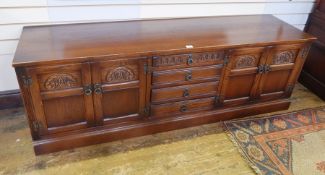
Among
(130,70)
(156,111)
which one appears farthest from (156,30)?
(156,111)

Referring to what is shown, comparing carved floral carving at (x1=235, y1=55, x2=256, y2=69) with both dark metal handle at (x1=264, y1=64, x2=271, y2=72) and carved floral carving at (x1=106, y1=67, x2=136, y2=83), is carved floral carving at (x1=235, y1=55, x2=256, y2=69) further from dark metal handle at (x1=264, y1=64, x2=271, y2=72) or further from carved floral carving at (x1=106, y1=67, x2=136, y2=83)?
carved floral carving at (x1=106, y1=67, x2=136, y2=83)

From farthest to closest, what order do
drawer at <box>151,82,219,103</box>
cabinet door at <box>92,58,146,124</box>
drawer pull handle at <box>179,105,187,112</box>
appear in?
drawer pull handle at <box>179,105,187,112</box>, drawer at <box>151,82,219,103</box>, cabinet door at <box>92,58,146,124</box>

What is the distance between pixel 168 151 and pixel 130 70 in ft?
2.07

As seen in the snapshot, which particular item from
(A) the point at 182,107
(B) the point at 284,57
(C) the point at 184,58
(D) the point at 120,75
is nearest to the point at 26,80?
(D) the point at 120,75

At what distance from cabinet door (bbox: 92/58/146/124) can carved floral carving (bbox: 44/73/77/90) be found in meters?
0.13

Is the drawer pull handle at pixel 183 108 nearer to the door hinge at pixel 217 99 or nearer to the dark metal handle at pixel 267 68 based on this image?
the door hinge at pixel 217 99

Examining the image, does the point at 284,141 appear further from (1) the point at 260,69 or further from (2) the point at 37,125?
(2) the point at 37,125

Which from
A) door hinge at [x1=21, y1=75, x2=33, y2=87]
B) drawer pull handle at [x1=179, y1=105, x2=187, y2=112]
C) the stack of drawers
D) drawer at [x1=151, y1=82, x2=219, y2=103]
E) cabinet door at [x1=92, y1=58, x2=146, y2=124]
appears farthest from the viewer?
drawer pull handle at [x1=179, y1=105, x2=187, y2=112]

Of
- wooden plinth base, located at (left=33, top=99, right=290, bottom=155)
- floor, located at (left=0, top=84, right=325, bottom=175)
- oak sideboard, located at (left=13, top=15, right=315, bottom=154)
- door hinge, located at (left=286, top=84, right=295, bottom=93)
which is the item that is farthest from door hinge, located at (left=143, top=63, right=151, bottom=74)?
door hinge, located at (left=286, top=84, right=295, bottom=93)

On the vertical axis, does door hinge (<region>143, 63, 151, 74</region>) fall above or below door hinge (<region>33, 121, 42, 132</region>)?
above

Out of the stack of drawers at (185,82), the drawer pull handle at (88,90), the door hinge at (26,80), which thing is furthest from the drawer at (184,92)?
the door hinge at (26,80)

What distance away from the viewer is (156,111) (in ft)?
6.52

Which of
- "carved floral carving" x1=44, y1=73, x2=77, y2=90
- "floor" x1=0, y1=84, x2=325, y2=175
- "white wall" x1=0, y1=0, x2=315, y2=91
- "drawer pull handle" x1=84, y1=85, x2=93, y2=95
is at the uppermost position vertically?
"white wall" x1=0, y1=0, x2=315, y2=91

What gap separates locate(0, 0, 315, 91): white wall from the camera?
6.17ft
